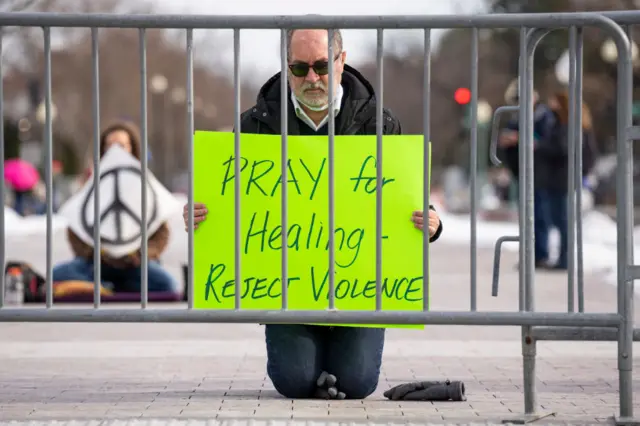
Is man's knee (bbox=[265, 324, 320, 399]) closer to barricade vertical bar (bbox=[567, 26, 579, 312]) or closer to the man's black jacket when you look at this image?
the man's black jacket

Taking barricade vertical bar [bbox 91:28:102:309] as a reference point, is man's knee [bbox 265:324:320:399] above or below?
below

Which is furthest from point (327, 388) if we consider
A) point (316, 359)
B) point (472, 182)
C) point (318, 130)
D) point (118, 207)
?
point (118, 207)

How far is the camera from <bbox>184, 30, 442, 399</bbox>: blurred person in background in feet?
19.4

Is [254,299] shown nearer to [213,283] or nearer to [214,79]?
[213,283]

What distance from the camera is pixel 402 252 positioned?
221 inches

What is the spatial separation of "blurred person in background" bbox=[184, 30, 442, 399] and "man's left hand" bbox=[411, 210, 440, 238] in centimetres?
2

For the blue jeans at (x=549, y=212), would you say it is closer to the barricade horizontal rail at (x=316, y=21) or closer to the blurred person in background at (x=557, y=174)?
the blurred person in background at (x=557, y=174)

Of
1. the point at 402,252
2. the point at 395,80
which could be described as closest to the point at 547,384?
the point at 402,252

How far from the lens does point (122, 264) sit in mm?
11500

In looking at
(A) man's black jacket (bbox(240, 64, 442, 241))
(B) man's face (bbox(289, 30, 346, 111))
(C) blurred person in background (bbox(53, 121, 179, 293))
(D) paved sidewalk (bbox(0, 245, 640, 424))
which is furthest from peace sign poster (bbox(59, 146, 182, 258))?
(B) man's face (bbox(289, 30, 346, 111))

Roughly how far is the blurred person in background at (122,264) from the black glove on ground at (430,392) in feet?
17.6

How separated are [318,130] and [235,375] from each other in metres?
1.64

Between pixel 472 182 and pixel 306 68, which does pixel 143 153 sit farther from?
pixel 472 182

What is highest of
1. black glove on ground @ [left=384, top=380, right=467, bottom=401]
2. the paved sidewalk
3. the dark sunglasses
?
the dark sunglasses
